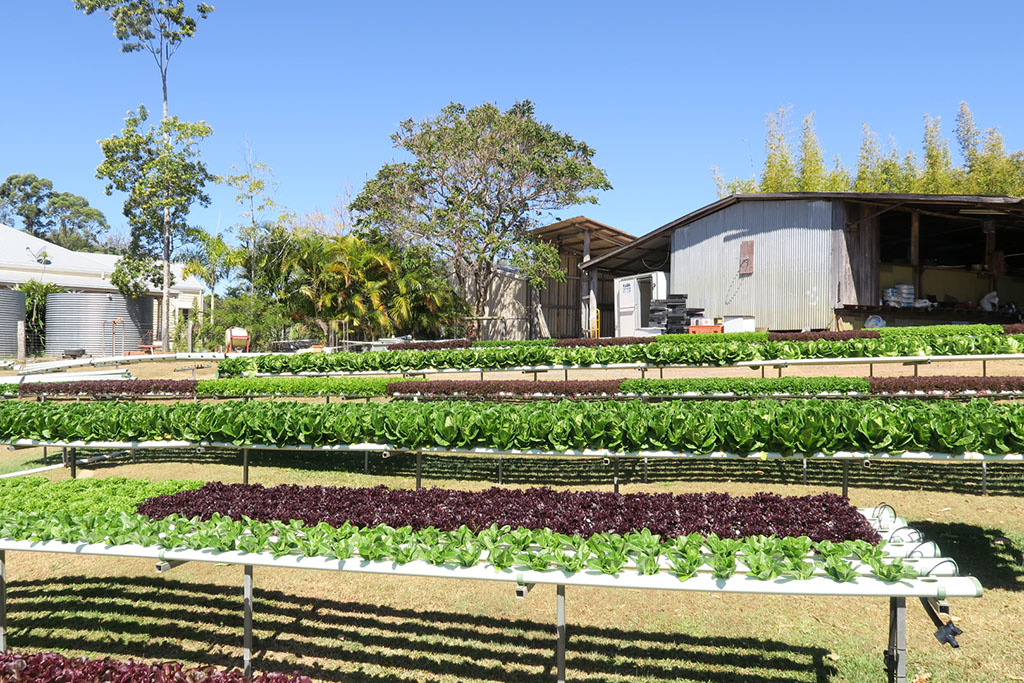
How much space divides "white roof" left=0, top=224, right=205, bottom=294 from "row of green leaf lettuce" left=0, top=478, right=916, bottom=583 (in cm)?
3932

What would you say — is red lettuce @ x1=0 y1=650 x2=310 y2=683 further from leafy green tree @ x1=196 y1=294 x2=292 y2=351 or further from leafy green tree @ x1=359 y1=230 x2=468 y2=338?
leafy green tree @ x1=196 y1=294 x2=292 y2=351

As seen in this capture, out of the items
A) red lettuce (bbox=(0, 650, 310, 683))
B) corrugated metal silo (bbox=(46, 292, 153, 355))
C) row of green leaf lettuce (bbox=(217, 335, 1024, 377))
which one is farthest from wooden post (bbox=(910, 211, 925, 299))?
corrugated metal silo (bbox=(46, 292, 153, 355))

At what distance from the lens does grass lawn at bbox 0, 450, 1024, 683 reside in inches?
207

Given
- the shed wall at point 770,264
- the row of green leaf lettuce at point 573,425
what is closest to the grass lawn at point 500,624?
the row of green leaf lettuce at point 573,425

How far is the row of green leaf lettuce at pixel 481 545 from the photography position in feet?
13.4

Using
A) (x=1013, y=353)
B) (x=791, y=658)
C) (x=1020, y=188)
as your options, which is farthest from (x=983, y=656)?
(x=1020, y=188)

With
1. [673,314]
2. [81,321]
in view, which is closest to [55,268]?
[81,321]

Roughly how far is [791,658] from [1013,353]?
12.0m

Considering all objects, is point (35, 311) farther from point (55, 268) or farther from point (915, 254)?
point (915, 254)

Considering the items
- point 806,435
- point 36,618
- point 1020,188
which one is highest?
point 1020,188

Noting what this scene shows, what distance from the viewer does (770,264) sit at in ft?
77.8

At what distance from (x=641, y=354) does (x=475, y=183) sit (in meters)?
19.5

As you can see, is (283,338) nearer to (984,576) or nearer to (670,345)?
(670,345)

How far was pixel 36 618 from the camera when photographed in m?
6.47
